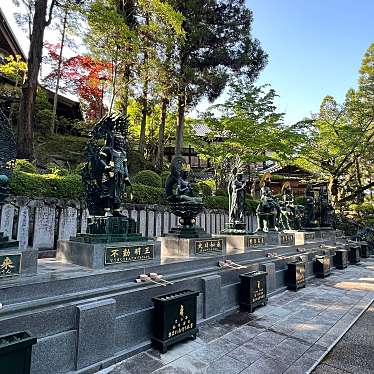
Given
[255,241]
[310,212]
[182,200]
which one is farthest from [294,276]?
[310,212]

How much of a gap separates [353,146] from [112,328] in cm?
2246

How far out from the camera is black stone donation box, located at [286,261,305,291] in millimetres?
8914

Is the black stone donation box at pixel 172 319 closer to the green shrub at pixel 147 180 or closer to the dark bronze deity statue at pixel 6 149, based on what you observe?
the dark bronze deity statue at pixel 6 149

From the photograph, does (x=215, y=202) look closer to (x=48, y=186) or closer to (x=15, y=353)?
(x=48, y=186)

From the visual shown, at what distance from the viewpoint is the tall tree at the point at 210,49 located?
16797mm

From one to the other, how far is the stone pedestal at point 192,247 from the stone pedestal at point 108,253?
4.00 ft

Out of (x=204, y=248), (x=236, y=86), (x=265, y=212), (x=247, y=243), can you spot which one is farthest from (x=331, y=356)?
(x=236, y=86)

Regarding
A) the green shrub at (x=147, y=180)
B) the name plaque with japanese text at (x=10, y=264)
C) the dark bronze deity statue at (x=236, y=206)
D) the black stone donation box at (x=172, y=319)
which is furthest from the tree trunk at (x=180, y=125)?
the name plaque with japanese text at (x=10, y=264)

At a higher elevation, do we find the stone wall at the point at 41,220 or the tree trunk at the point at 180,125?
the tree trunk at the point at 180,125

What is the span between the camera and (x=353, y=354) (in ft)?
15.8

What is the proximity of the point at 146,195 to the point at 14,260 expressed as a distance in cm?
751

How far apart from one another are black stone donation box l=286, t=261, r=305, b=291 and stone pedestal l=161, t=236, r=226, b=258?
2.76 meters

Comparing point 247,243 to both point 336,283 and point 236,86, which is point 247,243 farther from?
point 236,86

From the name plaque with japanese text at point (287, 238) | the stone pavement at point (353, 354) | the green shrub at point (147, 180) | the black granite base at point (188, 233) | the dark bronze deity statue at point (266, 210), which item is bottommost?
the stone pavement at point (353, 354)
